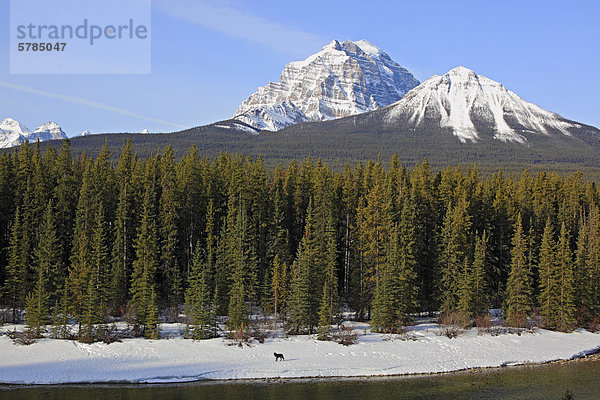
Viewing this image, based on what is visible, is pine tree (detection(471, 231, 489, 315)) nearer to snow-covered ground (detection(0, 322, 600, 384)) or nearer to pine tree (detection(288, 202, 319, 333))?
snow-covered ground (detection(0, 322, 600, 384))

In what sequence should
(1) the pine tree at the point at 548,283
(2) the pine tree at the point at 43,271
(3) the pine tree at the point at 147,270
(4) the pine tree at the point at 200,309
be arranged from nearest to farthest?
(2) the pine tree at the point at 43,271
(3) the pine tree at the point at 147,270
(4) the pine tree at the point at 200,309
(1) the pine tree at the point at 548,283

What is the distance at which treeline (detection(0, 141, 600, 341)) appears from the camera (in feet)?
176

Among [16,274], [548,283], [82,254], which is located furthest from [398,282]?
[16,274]

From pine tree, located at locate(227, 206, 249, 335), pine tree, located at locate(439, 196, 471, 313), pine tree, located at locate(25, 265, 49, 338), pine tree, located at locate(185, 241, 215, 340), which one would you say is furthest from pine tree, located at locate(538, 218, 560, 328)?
pine tree, located at locate(25, 265, 49, 338)

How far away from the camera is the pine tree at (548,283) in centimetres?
6009

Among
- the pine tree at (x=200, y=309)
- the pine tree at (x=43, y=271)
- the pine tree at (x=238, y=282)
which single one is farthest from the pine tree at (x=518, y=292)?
the pine tree at (x=43, y=271)

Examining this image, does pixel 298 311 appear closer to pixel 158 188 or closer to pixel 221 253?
pixel 221 253

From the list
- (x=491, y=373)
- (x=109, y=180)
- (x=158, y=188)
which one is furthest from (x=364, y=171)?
(x=491, y=373)

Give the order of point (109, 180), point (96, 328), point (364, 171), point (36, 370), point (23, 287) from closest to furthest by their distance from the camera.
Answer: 1. point (36, 370)
2. point (96, 328)
3. point (23, 287)
4. point (109, 180)
5. point (364, 171)

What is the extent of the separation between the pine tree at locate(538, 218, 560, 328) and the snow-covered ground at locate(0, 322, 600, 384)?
544 centimetres

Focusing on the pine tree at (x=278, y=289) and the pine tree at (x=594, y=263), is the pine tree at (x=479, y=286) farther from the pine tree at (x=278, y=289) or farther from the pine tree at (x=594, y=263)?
the pine tree at (x=278, y=289)

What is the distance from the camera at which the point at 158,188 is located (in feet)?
221

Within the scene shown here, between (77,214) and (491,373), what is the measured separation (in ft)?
137

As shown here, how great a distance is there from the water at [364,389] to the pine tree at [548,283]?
17032 mm
